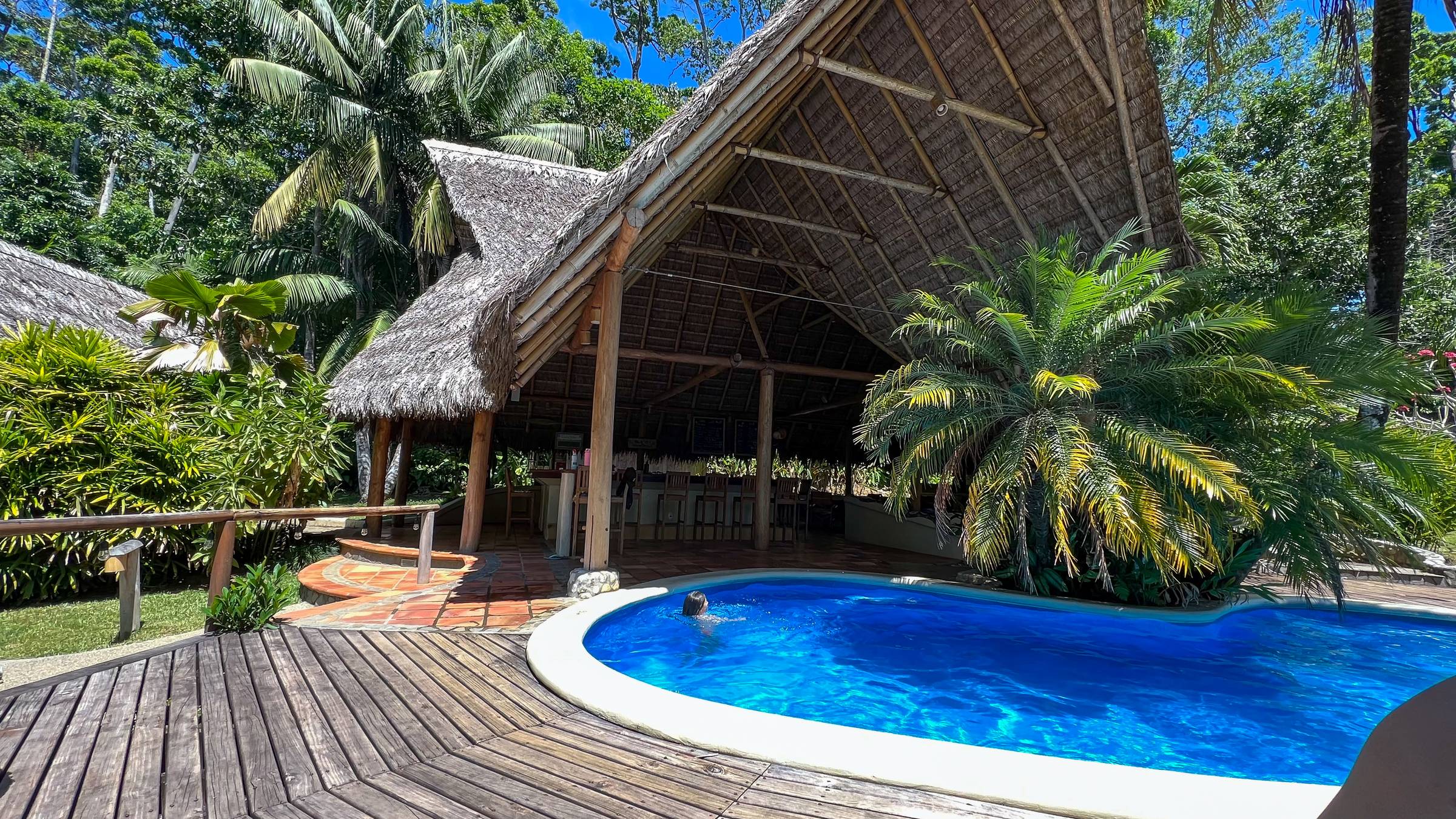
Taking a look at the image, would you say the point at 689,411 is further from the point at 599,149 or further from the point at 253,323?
the point at 599,149

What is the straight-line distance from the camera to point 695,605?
181 inches

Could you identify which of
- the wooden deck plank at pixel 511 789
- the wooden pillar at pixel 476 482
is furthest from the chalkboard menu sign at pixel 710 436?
the wooden deck plank at pixel 511 789

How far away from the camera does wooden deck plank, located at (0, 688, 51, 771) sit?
2082mm

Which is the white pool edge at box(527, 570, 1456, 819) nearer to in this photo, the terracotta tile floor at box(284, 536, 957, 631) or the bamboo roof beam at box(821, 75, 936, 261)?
the terracotta tile floor at box(284, 536, 957, 631)

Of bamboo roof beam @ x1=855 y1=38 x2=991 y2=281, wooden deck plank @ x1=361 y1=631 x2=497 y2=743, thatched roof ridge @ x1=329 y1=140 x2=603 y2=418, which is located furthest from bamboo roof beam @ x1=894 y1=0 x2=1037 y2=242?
wooden deck plank @ x1=361 y1=631 x2=497 y2=743

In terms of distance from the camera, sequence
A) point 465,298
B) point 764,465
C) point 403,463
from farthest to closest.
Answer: point 403,463
point 764,465
point 465,298

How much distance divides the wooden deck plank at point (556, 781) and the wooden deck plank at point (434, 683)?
106 mm

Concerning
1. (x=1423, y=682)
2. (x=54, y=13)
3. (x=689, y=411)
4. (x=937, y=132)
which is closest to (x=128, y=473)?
(x=689, y=411)

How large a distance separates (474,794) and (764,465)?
5.99 meters

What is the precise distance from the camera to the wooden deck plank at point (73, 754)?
5.93 feet

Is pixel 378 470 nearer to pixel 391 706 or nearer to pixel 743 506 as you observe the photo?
pixel 743 506

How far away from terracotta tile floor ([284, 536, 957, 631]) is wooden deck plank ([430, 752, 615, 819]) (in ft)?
5.59

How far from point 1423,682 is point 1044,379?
2870 mm

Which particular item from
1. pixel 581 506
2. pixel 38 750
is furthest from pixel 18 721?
pixel 581 506
